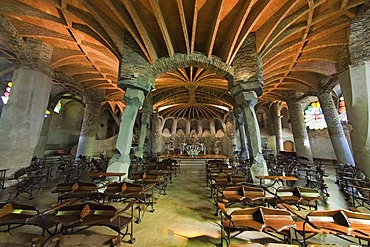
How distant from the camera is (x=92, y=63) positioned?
8.19 metres

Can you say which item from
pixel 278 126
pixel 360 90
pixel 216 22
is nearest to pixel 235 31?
pixel 216 22

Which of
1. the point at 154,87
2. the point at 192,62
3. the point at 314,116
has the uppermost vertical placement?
the point at 314,116

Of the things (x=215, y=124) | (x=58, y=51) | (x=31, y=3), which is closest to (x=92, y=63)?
(x=58, y=51)

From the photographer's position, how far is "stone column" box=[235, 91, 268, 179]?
17.1ft

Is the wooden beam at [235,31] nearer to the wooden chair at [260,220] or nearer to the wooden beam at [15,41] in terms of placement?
the wooden chair at [260,220]

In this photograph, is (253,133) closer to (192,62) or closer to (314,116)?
→ (192,62)

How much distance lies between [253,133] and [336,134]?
7505 millimetres

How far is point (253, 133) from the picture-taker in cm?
557

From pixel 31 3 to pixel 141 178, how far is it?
22.0 ft

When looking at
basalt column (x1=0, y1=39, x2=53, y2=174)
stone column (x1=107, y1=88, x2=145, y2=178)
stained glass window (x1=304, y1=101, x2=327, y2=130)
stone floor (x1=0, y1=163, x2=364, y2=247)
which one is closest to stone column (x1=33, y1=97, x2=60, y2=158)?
basalt column (x1=0, y1=39, x2=53, y2=174)

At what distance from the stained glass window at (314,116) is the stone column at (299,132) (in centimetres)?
531

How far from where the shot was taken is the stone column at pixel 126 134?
5139 mm

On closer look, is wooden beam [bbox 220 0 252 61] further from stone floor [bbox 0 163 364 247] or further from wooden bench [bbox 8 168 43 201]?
wooden bench [bbox 8 168 43 201]

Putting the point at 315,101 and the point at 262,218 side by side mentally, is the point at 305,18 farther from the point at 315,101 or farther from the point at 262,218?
the point at 315,101
